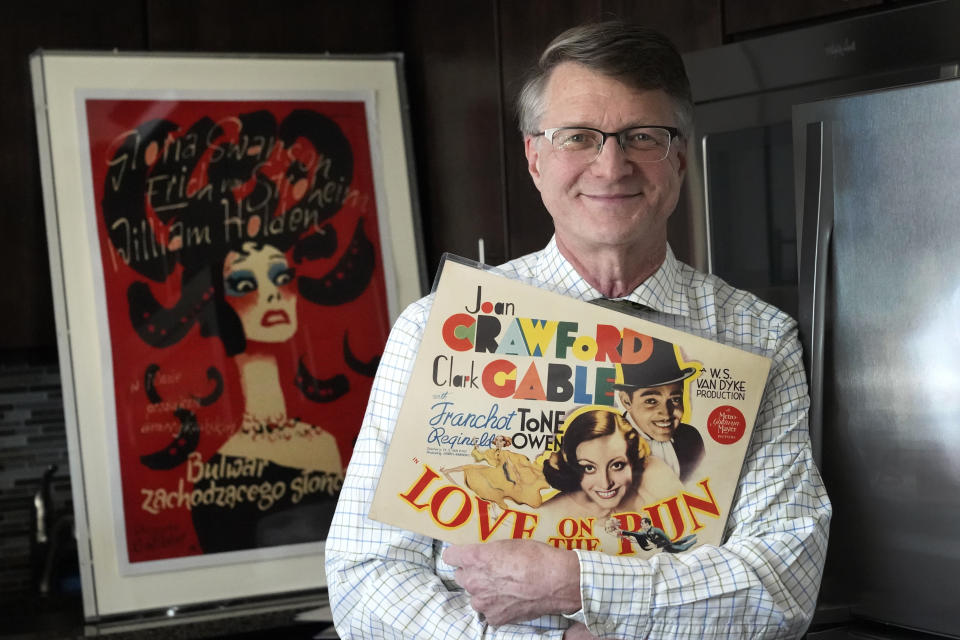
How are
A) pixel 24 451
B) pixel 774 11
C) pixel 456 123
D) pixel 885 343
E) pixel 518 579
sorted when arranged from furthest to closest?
pixel 24 451 < pixel 456 123 < pixel 774 11 < pixel 885 343 < pixel 518 579

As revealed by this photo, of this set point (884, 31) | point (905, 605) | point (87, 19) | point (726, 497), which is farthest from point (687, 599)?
point (87, 19)

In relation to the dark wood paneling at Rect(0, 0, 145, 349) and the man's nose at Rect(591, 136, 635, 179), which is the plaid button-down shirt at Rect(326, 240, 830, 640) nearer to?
the man's nose at Rect(591, 136, 635, 179)

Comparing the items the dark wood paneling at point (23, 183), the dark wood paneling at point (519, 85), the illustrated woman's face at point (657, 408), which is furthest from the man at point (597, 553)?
the dark wood paneling at point (23, 183)

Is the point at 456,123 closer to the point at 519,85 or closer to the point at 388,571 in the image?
the point at 519,85

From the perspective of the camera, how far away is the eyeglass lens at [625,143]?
1268mm

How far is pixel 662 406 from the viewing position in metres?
1.23

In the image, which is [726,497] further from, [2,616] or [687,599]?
[2,616]

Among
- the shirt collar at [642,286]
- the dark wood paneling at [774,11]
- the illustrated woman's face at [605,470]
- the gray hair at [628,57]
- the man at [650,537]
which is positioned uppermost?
the dark wood paneling at [774,11]

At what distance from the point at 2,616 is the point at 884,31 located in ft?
7.20

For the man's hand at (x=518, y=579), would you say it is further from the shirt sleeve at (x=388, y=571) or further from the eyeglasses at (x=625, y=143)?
the eyeglasses at (x=625, y=143)

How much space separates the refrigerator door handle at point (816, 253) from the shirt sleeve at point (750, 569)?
1.03 feet

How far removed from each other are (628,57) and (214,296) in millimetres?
1530

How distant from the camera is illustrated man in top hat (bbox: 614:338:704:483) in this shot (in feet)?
4.02

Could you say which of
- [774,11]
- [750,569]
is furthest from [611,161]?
[774,11]
